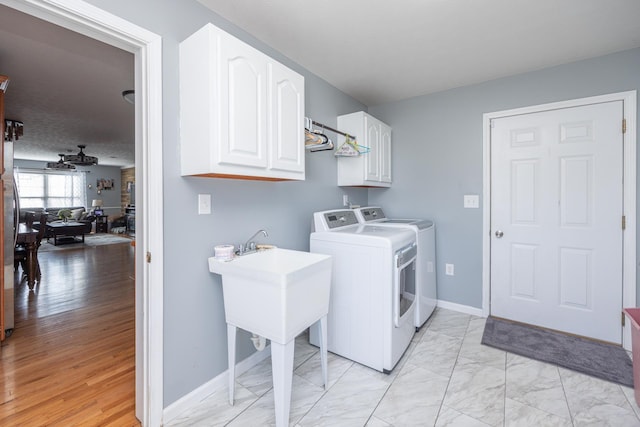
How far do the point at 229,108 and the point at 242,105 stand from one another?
8cm

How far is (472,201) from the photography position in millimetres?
2828

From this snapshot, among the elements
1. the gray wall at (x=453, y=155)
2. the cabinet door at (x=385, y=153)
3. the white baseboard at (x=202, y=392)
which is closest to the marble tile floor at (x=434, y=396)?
the white baseboard at (x=202, y=392)

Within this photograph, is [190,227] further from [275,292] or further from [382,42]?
[382,42]

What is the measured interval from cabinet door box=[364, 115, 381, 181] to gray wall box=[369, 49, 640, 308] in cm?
43

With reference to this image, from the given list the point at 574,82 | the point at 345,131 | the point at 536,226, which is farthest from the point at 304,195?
the point at 574,82

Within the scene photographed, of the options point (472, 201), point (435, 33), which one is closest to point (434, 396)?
point (472, 201)

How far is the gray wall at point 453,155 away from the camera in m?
2.53

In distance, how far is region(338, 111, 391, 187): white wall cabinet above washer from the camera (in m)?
2.75

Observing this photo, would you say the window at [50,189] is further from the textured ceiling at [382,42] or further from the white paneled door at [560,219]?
the white paneled door at [560,219]

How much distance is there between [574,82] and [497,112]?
57 cm

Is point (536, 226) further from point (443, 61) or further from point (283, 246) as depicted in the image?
point (283, 246)

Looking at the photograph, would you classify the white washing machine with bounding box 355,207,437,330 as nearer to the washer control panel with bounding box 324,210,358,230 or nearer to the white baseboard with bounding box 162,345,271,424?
the washer control panel with bounding box 324,210,358,230

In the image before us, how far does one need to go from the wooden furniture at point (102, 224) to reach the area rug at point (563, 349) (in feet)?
36.2

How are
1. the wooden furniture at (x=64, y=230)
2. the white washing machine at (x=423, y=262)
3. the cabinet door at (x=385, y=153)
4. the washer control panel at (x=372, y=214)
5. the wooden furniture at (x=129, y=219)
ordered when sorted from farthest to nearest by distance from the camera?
the wooden furniture at (x=129, y=219), the wooden furniture at (x=64, y=230), the cabinet door at (x=385, y=153), the washer control panel at (x=372, y=214), the white washing machine at (x=423, y=262)
